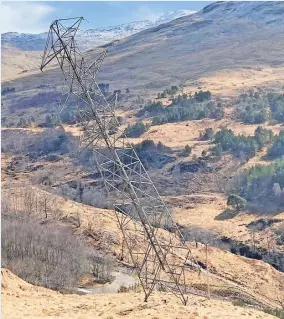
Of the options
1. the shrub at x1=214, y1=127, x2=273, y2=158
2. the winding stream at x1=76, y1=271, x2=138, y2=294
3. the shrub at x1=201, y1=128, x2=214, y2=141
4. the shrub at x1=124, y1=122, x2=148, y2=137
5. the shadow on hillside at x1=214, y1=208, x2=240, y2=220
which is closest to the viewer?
the winding stream at x1=76, y1=271, x2=138, y2=294

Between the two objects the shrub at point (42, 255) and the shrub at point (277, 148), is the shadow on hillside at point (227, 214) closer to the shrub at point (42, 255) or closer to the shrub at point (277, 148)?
the shrub at point (277, 148)

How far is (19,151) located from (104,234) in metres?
30.8

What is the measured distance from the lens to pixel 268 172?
125 ft

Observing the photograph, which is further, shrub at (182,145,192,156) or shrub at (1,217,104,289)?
shrub at (182,145,192,156)

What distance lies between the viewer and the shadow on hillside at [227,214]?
35.5 metres

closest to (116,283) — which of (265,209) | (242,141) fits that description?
(265,209)

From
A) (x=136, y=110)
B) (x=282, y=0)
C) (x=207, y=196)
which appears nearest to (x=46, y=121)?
(x=136, y=110)

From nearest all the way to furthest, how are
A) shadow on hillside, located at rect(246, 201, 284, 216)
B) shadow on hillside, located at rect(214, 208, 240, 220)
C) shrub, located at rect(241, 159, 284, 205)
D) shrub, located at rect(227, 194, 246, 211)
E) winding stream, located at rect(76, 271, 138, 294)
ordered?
1. winding stream, located at rect(76, 271, 138, 294)
2. shadow on hillside, located at rect(246, 201, 284, 216)
3. shadow on hillside, located at rect(214, 208, 240, 220)
4. shrub, located at rect(227, 194, 246, 211)
5. shrub, located at rect(241, 159, 284, 205)

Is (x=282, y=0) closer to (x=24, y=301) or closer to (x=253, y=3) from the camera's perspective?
(x=253, y=3)

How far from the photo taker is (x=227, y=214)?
35781 millimetres

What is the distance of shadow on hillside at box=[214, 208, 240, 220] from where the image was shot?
Answer: 3550 cm

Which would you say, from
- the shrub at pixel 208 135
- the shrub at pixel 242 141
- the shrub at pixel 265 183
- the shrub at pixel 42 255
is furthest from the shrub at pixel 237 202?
the shrub at pixel 208 135

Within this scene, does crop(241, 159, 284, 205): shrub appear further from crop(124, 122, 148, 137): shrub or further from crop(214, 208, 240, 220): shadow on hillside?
crop(124, 122, 148, 137): shrub

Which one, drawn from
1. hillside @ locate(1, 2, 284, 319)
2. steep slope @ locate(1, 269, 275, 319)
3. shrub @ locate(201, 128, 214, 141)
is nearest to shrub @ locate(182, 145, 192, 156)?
hillside @ locate(1, 2, 284, 319)
